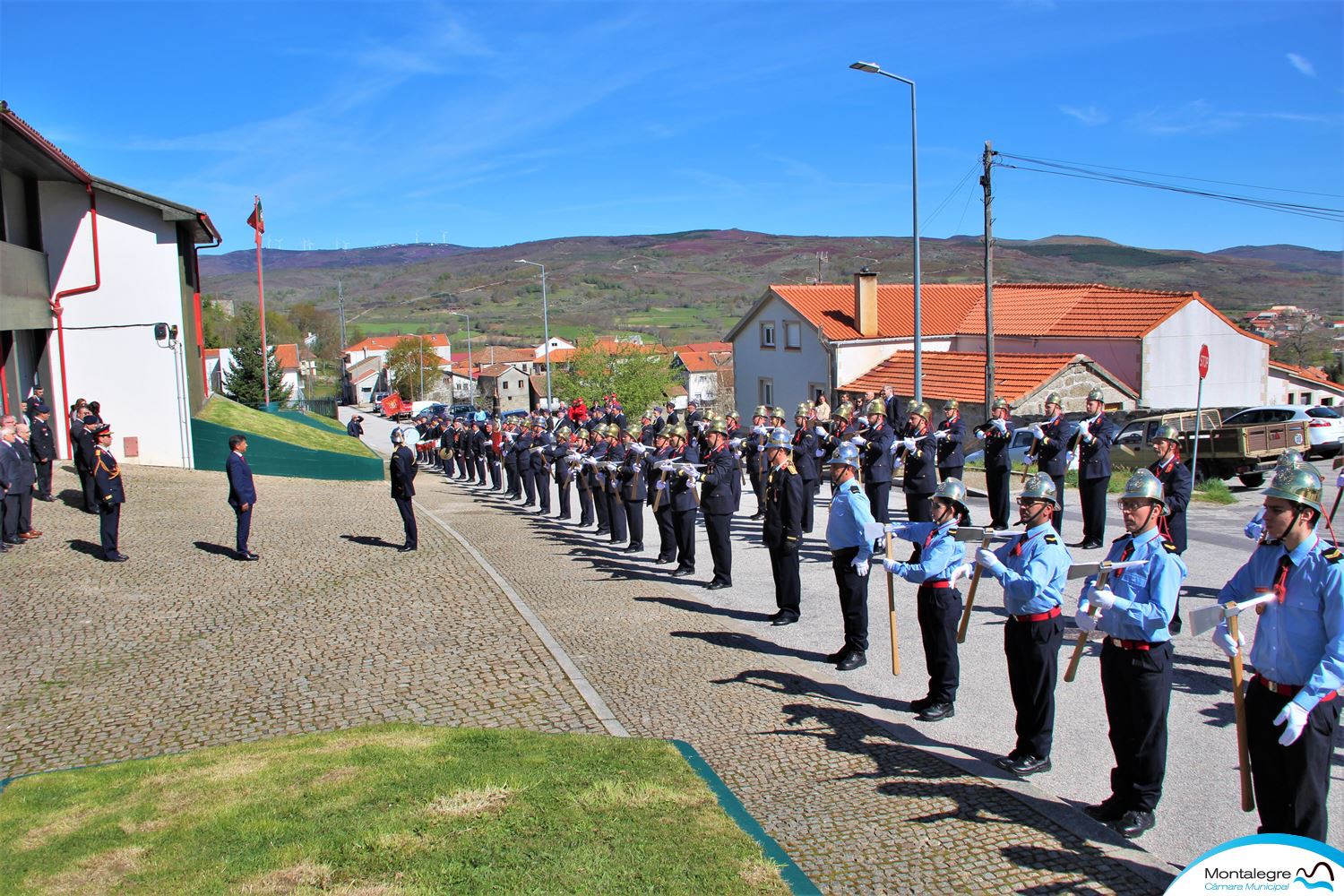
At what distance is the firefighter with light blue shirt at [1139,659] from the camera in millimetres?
5406

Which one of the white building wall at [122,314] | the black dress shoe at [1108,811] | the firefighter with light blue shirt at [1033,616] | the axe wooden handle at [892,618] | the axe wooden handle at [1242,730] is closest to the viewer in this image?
the axe wooden handle at [1242,730]

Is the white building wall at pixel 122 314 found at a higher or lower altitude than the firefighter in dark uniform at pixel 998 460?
higher

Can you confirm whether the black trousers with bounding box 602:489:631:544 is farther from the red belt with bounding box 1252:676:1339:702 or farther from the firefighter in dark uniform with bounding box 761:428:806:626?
the red belt with bounding box 1252:676:1339:702

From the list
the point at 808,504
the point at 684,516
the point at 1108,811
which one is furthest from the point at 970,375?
the point at 1108,811

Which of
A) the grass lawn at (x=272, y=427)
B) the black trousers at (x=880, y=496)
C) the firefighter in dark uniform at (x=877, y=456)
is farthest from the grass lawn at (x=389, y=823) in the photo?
the grass lawn at (x=272, y=427)

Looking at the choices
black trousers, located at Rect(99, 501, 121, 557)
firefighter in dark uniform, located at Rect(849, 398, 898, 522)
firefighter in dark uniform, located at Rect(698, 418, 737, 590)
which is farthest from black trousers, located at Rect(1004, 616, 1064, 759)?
black trousers, located at Rect(99, 501, 121, 557)

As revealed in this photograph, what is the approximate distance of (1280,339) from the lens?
6744cm

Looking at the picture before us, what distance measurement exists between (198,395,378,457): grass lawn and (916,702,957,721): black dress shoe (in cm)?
2040

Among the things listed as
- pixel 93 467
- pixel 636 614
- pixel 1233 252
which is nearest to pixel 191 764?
pixel 636 614

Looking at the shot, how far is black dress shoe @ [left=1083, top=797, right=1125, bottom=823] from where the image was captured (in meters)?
5.61

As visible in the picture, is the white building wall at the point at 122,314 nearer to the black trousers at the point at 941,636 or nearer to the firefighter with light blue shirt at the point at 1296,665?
the black trousers at the point at 941,636

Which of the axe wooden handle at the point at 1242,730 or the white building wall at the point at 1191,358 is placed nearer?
the axe wooden handle at the point at 1242,730

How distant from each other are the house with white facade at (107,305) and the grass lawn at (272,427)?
2278mm

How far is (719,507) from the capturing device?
11914mm
